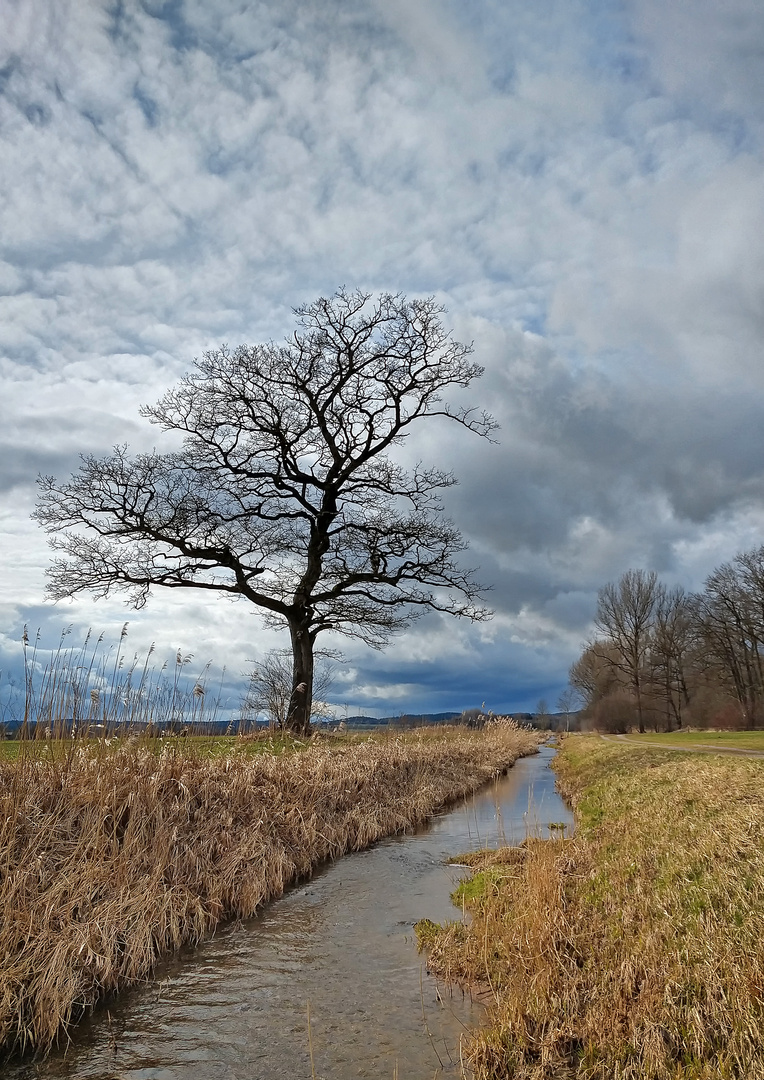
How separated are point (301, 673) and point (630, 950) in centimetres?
→ 1518

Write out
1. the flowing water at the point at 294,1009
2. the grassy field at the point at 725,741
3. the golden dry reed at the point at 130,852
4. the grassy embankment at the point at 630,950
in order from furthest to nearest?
1. the grassy field at the point at 725,741
2. the golden dry reed at the point at 130,852
3. the flowing water at the point at 294,1009
4. the grassy embankment at the point at 630,950

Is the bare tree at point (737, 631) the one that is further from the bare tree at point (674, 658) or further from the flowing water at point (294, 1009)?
the flowing water at point (294, 1009)

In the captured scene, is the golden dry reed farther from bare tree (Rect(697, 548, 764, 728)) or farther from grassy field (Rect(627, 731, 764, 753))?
bare tree (Rect(697, 548, 764, 728))

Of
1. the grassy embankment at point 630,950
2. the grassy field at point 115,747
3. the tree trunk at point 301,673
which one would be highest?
the tree trunk at point 301,673

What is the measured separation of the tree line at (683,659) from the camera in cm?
4438

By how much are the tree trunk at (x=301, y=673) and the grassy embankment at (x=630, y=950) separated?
36.5 ft

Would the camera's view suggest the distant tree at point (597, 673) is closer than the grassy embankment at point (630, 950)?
No

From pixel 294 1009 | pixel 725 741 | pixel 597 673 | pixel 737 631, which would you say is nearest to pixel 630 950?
pixel 294 1009

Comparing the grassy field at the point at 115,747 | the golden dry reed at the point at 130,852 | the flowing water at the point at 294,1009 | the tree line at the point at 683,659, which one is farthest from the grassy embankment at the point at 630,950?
the tree line at the point at 683,659

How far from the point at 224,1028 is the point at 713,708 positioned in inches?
1995

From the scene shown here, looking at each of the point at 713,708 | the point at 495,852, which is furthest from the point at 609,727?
the point at 495,852

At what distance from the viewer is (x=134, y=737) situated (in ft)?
26.4

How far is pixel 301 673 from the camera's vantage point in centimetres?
1923

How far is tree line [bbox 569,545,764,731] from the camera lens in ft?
146
